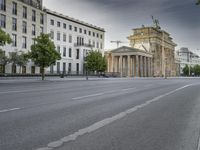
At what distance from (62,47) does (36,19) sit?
13.1 meters

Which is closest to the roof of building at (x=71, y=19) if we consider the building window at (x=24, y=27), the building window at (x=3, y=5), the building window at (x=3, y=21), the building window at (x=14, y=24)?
the building window at (x=24, y=27)

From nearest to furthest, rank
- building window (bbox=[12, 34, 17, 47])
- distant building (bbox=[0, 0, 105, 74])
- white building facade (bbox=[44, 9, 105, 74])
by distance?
distant building (bbox=[0, 0, 105, 74]) → building window (bbox=[12, 34, 17, 47]) → white building facade (bbox=[44, 9, 105, 74])

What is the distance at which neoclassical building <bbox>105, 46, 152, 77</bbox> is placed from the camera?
340ft

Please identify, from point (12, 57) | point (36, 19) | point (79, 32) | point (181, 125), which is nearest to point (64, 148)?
point (181, 125)

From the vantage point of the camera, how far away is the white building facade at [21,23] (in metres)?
49.4

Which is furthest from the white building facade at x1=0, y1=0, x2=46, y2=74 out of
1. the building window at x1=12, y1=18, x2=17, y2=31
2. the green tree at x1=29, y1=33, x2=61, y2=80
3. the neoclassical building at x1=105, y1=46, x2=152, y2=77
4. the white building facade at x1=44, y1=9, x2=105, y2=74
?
the neoclassical building at x1=105, y1=46, x2=152, y2=77

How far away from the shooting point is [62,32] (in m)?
68.2

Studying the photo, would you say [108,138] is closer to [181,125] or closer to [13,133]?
[13,133]

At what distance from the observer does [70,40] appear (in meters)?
71.4

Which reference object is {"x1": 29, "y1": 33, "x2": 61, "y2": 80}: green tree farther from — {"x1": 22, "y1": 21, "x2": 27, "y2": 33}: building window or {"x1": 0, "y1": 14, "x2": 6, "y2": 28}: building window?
{"x1": 22, "y1": 21, "x2": 27, "y2": 33}: building window

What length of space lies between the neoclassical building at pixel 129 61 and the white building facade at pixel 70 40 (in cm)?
2543

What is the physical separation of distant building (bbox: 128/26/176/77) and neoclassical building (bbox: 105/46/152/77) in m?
10.9

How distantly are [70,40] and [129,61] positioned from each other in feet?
124

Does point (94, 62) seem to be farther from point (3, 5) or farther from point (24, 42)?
point (3, 5)
